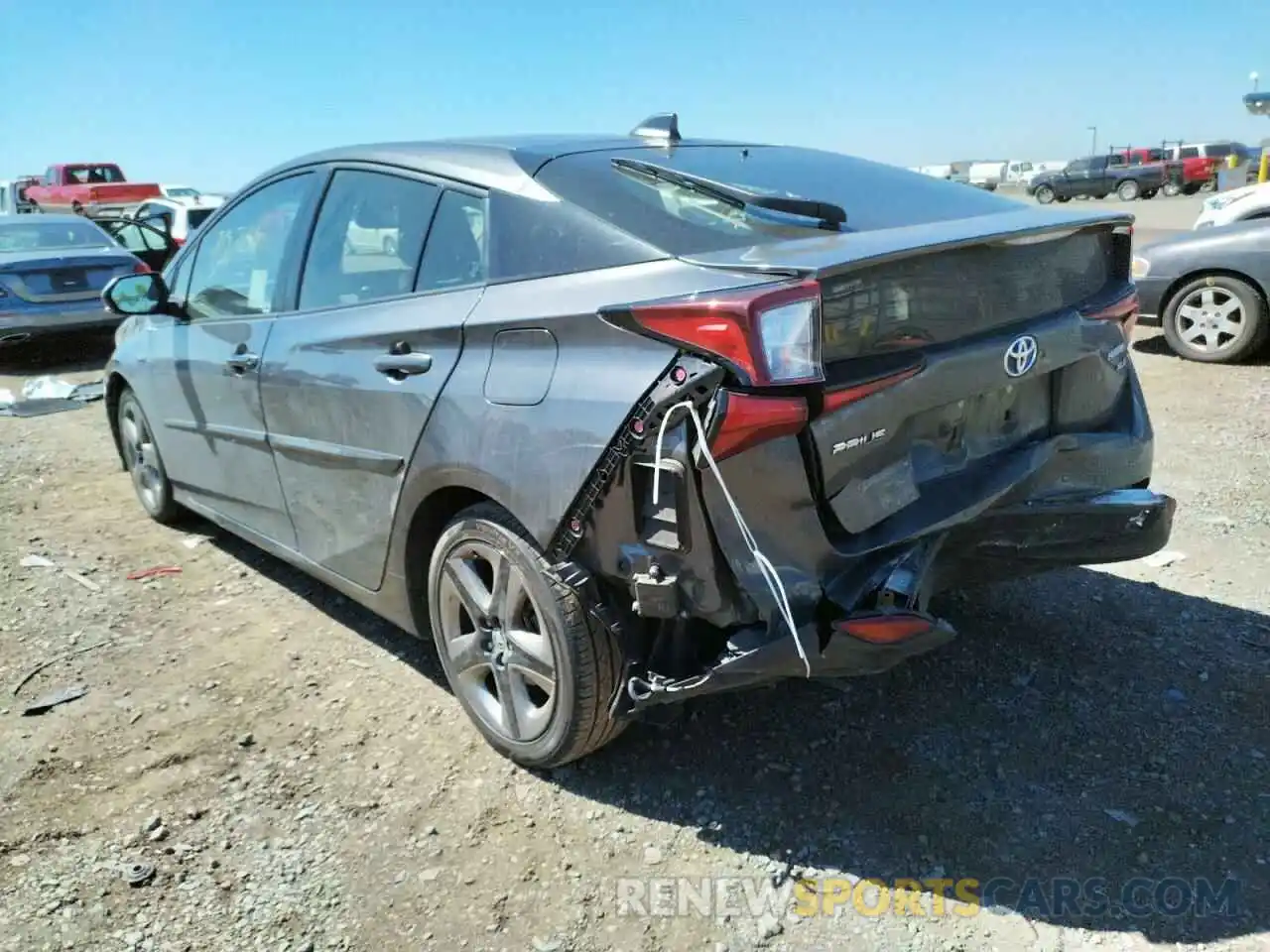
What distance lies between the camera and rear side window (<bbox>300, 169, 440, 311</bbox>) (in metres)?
3.04

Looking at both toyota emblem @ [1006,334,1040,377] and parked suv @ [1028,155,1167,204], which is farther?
parked suv @ [1028,155,1167,204]

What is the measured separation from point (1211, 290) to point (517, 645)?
7.15 m

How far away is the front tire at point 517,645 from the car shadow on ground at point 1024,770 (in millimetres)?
241

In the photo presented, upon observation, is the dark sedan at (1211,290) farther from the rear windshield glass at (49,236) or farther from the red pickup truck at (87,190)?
the red pickup truck at (87,190)

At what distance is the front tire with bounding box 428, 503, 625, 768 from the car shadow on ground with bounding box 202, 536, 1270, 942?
0.79 feet

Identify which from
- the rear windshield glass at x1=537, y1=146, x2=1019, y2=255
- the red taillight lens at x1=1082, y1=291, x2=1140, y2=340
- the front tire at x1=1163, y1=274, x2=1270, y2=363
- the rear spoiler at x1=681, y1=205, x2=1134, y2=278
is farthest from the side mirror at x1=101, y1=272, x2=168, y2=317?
the front tire at x1=1163, y1=274, x2=1270, y2=363

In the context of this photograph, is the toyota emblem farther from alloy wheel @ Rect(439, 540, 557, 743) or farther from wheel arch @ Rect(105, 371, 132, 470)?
wheel arch @ Rect(105, 371, 132, 470)

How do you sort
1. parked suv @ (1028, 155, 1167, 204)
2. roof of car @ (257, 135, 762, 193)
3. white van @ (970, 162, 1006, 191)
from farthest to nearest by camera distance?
white van @ (970, 162, 1006, 191) → parked suv @ (1028, 155, 1167, 204) → roof of car @ (257, 135, 762, 193)

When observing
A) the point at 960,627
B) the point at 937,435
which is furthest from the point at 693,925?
the point at 960,627

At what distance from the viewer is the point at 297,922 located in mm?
2377

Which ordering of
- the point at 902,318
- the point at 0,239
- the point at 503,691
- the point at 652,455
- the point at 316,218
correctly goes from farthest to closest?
the point at 0,239 → the point at 316,218 → the point at 503,691 → the point at 902,318 → the point at 652,455

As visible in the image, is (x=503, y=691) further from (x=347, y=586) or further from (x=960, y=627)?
(x=960, y=627)

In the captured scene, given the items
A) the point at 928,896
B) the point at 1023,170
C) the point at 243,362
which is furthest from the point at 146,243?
the point at 1023,170

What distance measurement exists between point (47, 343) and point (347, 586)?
9397 millimetres
